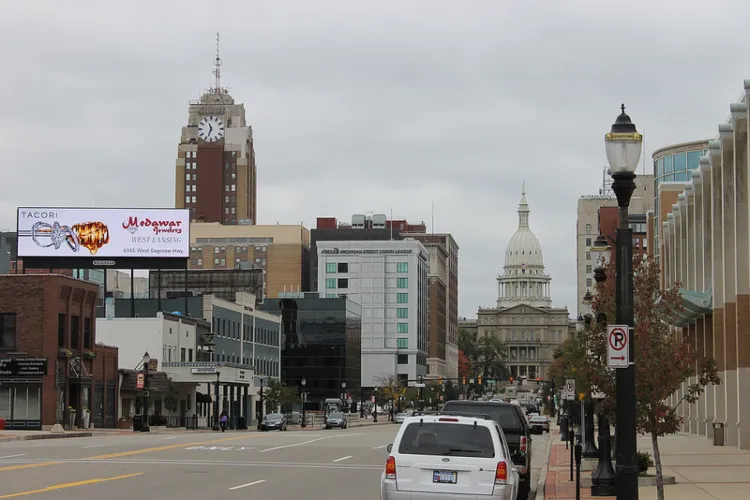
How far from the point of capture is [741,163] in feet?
134

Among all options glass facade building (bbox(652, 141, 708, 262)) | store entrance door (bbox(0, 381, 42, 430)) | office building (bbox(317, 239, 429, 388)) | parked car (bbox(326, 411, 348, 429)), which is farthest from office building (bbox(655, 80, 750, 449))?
office building (bbox(317, 239, 429, 388))

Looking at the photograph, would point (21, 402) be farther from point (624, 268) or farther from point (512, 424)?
point (624, 268)

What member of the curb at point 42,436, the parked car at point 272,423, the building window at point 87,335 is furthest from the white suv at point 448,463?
the parked car at point 272,423

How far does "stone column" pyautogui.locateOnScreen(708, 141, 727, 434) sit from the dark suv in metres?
20.8

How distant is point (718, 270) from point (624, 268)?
3369 cm

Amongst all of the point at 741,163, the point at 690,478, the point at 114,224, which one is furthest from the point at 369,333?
the point at 690,478

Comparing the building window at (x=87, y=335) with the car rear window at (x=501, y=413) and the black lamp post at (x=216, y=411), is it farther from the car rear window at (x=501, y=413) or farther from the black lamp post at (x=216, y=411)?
the car rear window at (x=501, y=413)

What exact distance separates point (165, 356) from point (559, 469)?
53.9 metres

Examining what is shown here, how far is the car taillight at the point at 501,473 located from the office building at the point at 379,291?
162 metres

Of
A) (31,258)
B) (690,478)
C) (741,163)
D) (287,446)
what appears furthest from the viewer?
(31,258)

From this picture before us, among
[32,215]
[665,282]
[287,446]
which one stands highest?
[32,215]

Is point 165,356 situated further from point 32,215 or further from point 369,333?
point 369,333

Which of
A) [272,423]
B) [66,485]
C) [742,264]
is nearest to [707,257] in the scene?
[742,264]

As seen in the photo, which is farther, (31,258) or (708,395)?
(31,258)
